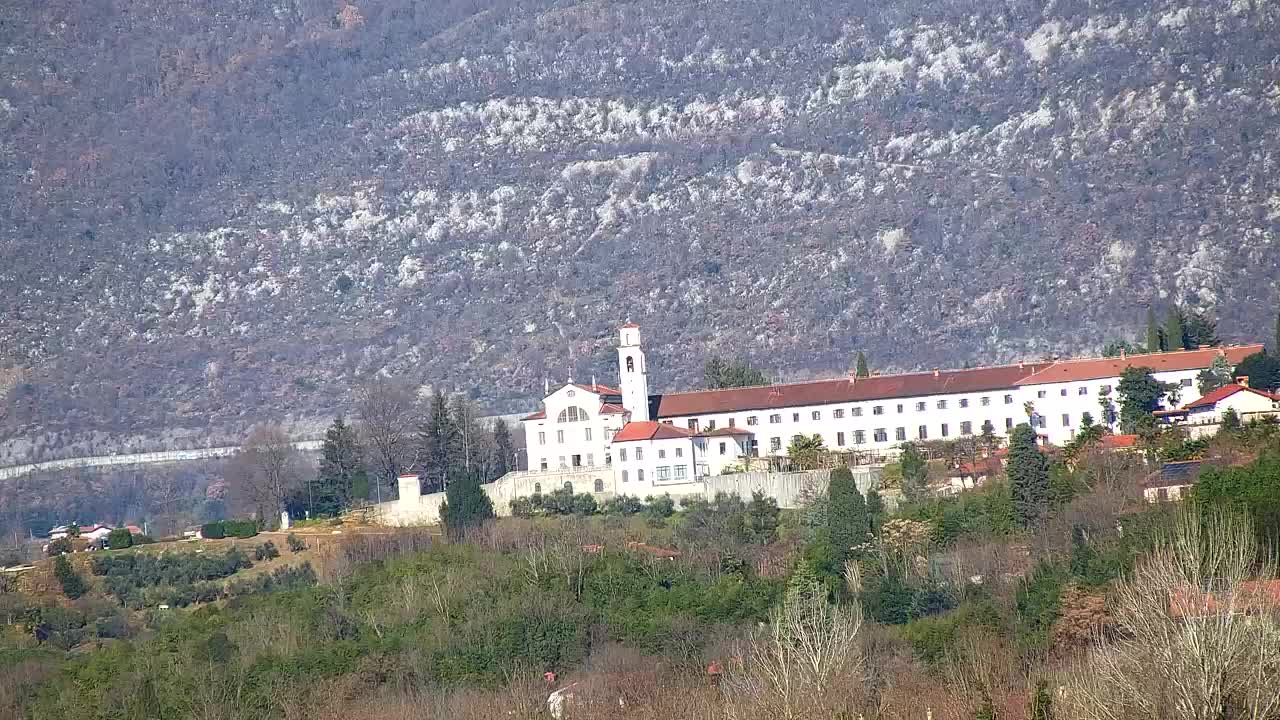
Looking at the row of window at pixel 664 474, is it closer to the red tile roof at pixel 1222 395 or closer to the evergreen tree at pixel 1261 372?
the red tile roof at pixel 1222 395

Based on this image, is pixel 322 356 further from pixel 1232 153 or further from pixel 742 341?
pixel 1232 153

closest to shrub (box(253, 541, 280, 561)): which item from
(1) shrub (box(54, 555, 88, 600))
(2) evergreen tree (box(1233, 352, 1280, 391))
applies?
(1) shrub (box(54, 555, 88, 600))

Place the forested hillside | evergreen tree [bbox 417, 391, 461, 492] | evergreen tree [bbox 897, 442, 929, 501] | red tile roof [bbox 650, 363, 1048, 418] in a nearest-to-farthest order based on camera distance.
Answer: evergreen tree [bbox 897, 442, 929, 501] → red tile roof [bbox 650, 363, 1048, 418] → evergreen tree [bbox 417, 391, 461, 492] → the forested hillside

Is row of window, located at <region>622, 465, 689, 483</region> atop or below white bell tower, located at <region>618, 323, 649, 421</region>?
below

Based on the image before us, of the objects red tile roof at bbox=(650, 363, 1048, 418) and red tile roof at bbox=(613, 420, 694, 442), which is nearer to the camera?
red tile roof at bbox=(613, 420, 694, 442)

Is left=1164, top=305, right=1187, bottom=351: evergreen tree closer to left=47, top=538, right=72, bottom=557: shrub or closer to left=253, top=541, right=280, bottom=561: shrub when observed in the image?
left=253, top=541, right=280, bottom=561: shrub

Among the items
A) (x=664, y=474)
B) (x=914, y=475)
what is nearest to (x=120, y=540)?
(x=664, y=474)

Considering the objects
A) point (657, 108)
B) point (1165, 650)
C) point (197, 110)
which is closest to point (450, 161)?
point (657, 108)
